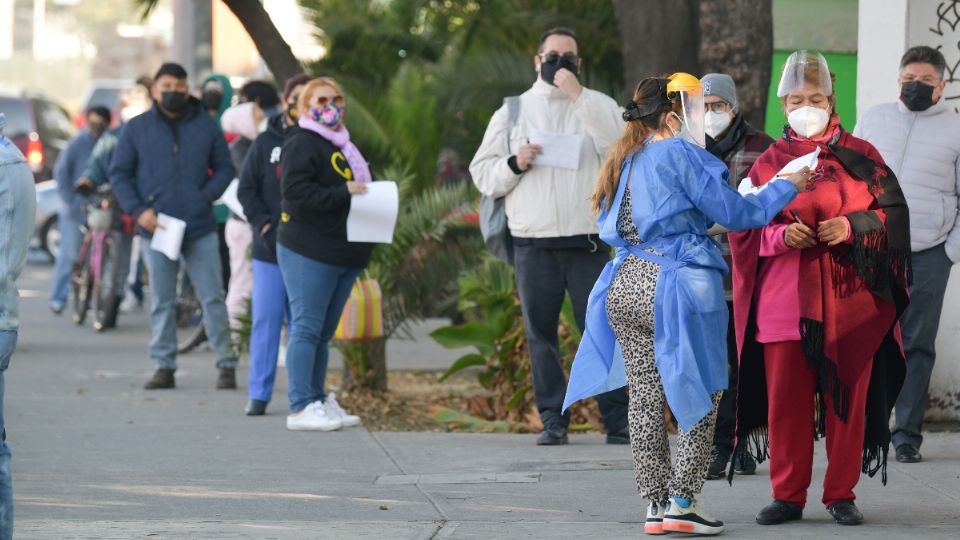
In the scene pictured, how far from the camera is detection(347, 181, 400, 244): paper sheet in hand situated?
8.95m

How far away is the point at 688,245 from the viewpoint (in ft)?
20.4

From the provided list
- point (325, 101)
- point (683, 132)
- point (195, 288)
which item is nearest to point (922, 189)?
point (683, 132)

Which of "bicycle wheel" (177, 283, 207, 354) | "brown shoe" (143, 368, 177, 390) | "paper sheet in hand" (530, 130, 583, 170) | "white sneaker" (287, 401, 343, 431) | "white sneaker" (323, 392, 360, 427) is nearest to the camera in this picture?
"paper sheet in hand" (530, 130, 583, 170)

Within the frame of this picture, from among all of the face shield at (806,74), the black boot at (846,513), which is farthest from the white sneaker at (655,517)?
the face shield at (806,74)

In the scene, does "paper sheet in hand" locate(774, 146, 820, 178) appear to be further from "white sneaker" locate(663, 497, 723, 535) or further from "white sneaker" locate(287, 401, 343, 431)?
"white sneaker" locate(287, 401, 343, 431)

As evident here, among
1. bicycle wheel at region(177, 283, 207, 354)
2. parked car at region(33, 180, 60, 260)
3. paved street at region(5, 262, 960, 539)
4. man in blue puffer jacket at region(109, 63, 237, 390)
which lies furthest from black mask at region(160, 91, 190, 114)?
parked car at region(33, 180, 60, 260)

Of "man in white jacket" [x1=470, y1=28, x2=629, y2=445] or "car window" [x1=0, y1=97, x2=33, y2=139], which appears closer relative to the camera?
"man in white jacket" [x1=470, y1=28, x2=629, y2=445]

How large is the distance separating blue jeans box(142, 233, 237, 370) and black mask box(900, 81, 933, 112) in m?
4.67

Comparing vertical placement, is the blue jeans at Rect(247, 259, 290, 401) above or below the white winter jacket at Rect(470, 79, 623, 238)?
below

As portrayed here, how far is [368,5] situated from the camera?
22.6 metres

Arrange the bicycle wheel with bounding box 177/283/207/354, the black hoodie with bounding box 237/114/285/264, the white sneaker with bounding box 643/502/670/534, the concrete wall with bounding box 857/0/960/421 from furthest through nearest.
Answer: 1. the bicycle wheel with bounding box 177/283/207/354
2. the black hoodie with bounding box 237/114/285/264
3. the concrete wall with bounding box 857/0/960/421
4. the white sneaker with bounding box 643/502/670/534

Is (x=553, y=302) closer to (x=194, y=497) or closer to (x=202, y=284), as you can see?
(x=194, y=497)

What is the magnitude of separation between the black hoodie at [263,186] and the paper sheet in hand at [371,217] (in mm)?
759

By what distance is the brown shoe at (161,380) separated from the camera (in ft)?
35.8
